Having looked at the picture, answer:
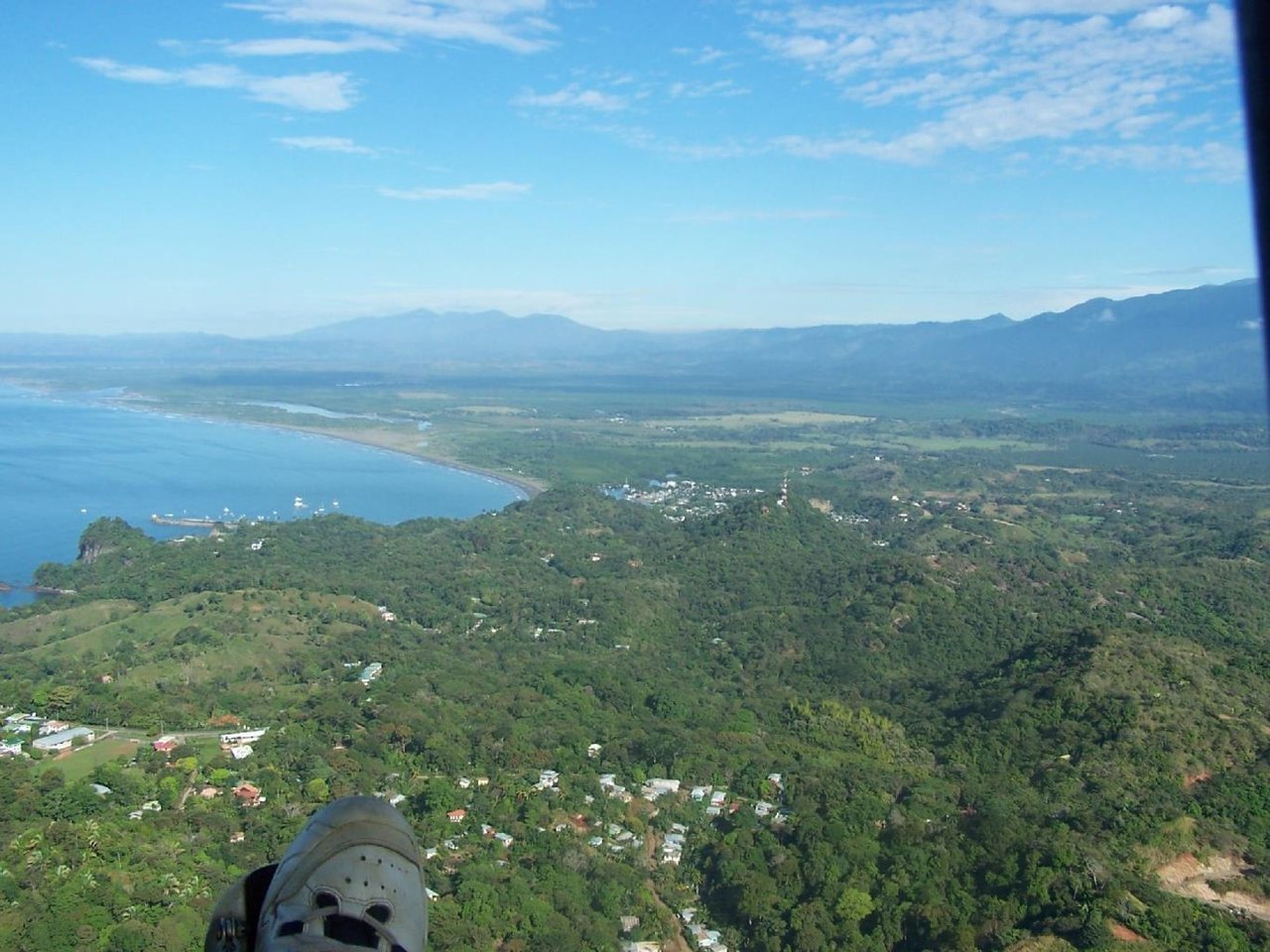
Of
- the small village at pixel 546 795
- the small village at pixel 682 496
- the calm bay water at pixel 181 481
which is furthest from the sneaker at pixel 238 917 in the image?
the small village at pixel 682 496

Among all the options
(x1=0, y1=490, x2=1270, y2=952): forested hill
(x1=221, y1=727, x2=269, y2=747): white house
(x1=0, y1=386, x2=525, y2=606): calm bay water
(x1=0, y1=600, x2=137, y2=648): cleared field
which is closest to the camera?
(x1=0, y1=490, x2=1270, y2=952): forested hill

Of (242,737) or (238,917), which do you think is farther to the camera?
(242,737)

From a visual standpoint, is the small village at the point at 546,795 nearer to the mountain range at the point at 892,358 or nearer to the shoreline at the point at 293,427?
the shoreline at the point at 293,427

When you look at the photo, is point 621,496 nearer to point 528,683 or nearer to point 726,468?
point 726,468

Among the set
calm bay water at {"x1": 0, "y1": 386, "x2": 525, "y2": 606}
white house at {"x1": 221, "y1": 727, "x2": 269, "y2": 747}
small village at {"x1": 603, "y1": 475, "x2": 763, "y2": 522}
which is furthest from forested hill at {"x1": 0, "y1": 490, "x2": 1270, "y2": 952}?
small village at {"x1": 603, "y1": 475, "x2": 763, "y2": 522}

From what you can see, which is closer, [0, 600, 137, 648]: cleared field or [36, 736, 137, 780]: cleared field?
[36, 736, 137, 780]: cleared field

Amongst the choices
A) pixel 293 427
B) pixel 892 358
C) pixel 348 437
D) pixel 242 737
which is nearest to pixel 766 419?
pixel 348 437

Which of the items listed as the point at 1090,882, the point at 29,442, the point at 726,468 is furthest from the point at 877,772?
→ the point at 29,442

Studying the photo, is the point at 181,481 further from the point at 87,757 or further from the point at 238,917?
the point at 238,917

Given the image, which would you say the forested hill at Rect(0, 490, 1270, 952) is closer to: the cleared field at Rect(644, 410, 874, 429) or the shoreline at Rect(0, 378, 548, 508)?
the shoreline at Rect(0, 378, 548, 508)
